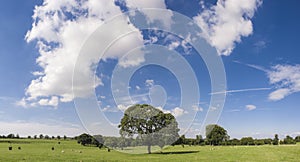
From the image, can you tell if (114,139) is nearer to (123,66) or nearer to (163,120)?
(163,120)

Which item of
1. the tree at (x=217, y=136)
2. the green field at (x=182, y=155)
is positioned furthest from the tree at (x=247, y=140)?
the green field at (x=182, y=155)

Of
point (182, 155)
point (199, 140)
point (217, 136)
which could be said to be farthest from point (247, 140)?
point (182, 155)

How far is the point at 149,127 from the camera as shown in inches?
1806

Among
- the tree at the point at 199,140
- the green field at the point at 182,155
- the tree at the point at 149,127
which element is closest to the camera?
the green field at the point at 182,155

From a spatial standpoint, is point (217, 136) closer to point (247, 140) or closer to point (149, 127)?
point (247, 140)

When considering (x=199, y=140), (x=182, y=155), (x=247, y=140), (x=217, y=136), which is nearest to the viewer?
(x=182, y=155)

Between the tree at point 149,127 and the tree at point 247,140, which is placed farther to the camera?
the tree at point 247,140

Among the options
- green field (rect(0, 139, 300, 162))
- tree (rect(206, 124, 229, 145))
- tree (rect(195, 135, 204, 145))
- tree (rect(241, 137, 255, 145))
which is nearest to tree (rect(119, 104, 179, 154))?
green field (rect(0, 139, 300, 162))

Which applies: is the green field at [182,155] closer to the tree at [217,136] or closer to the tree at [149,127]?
the tree at [149,127]

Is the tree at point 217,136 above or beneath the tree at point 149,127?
beneath

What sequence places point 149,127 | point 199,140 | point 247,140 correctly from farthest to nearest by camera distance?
point 199,140 < point 247,140 < point 149,127

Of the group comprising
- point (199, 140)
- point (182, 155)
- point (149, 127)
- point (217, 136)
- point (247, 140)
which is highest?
point (149, 127)

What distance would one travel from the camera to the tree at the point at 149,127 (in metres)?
45.1

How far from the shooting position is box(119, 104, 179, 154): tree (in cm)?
4509
